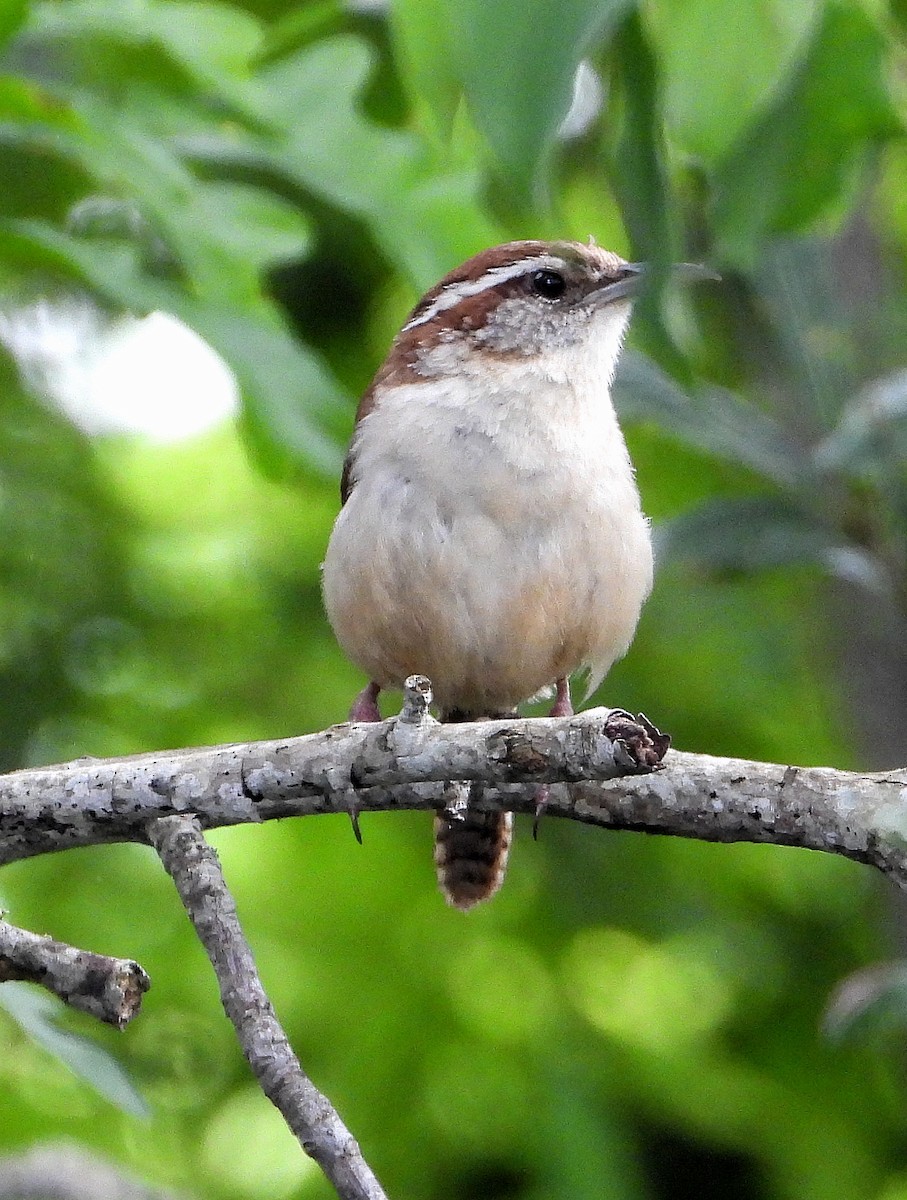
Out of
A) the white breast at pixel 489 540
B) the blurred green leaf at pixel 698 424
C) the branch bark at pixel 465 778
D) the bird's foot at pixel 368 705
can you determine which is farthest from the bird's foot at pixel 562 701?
the branch bark at pixel 465 778

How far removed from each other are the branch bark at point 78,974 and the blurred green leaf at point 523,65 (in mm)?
1564

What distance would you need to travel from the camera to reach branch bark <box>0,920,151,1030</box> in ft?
9.09

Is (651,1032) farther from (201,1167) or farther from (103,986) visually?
(103,986)

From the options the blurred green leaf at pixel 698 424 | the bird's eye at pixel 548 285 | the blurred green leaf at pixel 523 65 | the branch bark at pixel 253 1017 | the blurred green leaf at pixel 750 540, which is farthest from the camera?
the blurred green leaf at pixel 698 424

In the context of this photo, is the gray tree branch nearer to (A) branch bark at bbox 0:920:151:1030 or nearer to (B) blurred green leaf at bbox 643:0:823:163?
Answer: (A) branch bark at bbox 0:920:151:1030

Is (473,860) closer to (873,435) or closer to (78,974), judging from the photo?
(873,435)

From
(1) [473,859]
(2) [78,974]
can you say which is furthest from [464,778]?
(1) [473,859]

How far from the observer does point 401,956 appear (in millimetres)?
6363

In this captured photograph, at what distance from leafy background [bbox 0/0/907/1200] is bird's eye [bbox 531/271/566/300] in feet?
1.29

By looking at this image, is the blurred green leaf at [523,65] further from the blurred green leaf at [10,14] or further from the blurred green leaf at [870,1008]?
the blurred green leaf at [870,1008]

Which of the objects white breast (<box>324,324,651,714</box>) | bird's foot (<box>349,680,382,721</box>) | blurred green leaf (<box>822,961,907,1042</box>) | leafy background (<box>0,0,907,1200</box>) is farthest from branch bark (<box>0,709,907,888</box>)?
blurred green leaf (<box>822,961,907,1042</box>)

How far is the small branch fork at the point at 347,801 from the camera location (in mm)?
2592

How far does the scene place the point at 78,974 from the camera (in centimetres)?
281

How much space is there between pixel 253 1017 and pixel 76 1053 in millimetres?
400
